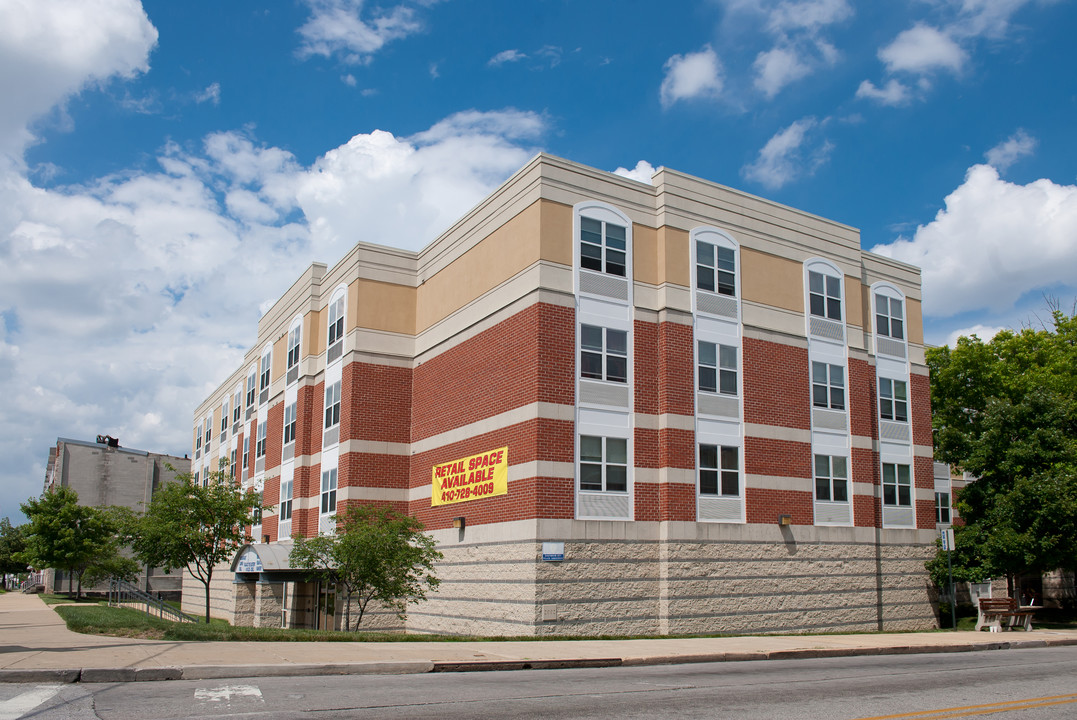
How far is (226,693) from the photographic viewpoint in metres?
11.8

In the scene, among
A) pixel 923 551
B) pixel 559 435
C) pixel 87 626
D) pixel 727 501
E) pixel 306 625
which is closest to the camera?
pixel 87 626

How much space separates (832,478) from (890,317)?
818 cm

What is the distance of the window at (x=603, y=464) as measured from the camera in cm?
2630

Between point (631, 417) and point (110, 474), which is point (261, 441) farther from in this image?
point (110, 474)

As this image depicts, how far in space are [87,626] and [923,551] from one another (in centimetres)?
2797

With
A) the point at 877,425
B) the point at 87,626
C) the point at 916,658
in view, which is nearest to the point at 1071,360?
the point at 877,425

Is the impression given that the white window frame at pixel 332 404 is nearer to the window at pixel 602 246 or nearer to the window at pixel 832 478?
the window at pixel 602 246

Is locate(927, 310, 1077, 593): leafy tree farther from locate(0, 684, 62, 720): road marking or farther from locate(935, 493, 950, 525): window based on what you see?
locate(0, 684, 62, 720): road marking

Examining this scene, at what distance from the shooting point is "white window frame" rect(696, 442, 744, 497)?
2789cm

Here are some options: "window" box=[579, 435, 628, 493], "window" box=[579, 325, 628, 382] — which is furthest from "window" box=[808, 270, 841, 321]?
"window" box=[579, 435, 628, 493]

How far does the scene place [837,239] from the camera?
111 ft

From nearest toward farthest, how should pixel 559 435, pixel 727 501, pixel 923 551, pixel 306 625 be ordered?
pixel 559 435 → pixel 727 501 → pixel 923 551 → pixel 306 625

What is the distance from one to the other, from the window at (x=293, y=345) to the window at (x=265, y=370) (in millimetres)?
4712

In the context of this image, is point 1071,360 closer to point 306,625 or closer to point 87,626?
point 306,625
